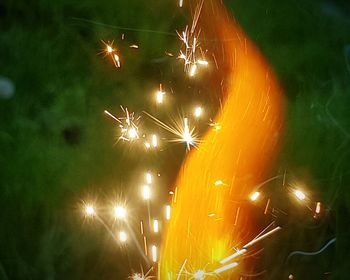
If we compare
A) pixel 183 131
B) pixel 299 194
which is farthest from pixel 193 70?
pixel 299 194

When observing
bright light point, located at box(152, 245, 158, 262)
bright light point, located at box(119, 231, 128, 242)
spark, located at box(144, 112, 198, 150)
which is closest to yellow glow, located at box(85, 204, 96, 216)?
bright light point, located at box(119, 231, 128, 242)

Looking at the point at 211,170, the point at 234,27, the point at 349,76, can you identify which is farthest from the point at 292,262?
the point at 234,27

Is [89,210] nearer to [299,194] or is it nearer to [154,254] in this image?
[154,254]

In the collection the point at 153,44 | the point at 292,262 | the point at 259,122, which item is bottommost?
the point at 292,262

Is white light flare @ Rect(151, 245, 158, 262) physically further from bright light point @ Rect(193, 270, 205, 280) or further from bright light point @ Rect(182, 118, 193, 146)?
bright light point @ Rect(182, 118, 193, 146)

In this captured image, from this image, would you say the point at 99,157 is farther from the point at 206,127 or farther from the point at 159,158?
the point at 206,127

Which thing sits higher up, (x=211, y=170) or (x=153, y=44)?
(x=153, y=44)
